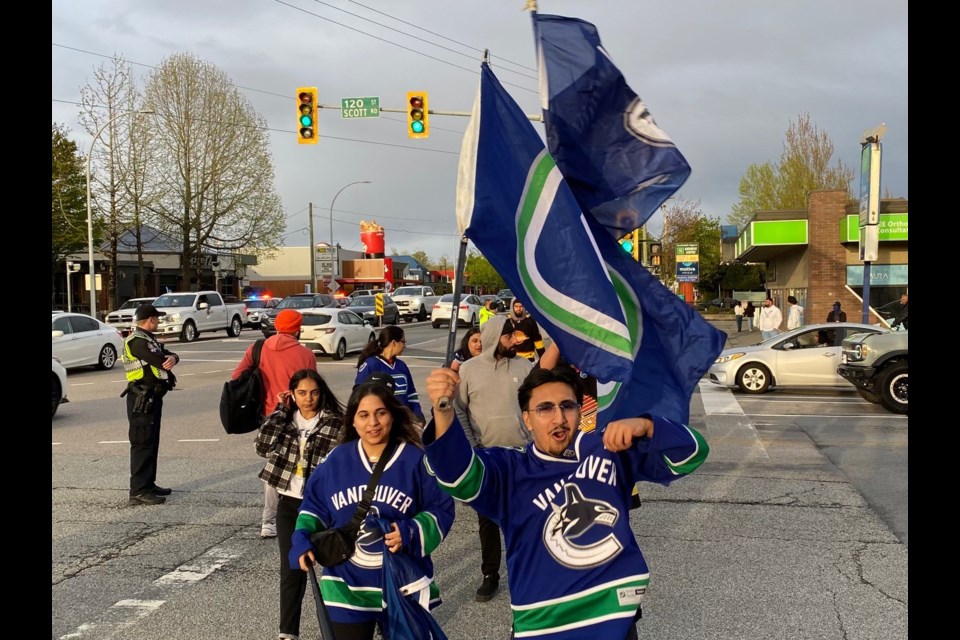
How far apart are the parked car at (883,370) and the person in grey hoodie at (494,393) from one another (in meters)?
9.36

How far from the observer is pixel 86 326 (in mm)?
20984

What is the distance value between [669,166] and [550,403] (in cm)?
123

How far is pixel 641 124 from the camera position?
3.78 metres

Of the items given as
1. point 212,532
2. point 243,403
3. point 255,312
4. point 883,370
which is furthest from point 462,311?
point 243,403

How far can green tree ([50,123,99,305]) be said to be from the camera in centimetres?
4262

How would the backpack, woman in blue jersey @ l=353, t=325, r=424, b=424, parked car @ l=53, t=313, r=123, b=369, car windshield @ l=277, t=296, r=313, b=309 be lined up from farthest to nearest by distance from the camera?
1. car windshield @ l=277, t=296, r=313, b=309
2. parked car @ l=53, t=313, r=123, b=369
3. woman in blue jersey @ l=353, t=325, r=424, b=424
4. the backpack

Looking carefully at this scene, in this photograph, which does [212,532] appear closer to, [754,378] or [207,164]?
[754,378]

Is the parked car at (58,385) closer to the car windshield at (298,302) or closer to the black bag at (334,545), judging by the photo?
the black bag at (334,545)

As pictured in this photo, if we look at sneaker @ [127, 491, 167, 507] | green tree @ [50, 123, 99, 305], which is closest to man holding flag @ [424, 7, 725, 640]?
sneaker @ [127, 491, 167, 507]

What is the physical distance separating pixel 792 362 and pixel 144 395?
494 inches

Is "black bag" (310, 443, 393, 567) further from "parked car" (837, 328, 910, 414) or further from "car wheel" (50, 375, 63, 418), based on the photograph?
"parked car" (837, 328, 910, 414)

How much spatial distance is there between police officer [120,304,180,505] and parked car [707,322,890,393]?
11789 millimetres
